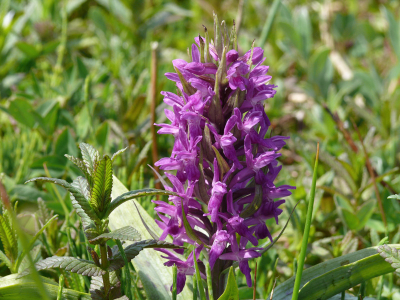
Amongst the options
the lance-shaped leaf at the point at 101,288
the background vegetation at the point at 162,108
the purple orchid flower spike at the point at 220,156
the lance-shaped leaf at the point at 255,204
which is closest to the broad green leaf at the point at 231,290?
the purple orchid flower spike at the point at 220,156

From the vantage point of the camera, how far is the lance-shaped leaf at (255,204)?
4.58 ft

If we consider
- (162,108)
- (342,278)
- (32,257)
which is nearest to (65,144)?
(162,108)

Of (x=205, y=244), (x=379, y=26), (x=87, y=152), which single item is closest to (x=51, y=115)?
(x=87, y=152)

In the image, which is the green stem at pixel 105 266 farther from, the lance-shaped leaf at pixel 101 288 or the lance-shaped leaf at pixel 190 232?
the lance-shaped leaf at pixel 190 232

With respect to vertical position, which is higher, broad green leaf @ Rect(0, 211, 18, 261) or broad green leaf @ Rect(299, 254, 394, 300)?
broad green leaf @ Rect(0, 211, 18, 261)

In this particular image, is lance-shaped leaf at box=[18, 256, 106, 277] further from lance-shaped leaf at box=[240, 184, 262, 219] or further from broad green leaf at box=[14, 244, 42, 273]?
lance-shaped leaf at box=[240, 184, 262, 219]

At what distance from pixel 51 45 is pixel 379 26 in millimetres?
4279

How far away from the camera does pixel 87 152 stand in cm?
138

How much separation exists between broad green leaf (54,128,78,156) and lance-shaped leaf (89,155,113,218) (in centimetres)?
148

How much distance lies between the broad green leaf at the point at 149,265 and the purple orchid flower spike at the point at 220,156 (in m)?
0.13

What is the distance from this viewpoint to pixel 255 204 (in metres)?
1.41

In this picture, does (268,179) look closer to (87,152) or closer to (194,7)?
(87,152)

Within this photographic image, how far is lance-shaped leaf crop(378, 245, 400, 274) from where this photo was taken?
4.28ft

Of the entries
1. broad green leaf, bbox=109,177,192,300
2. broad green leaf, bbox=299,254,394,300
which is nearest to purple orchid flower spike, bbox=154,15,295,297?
broad green leaf, bbox=109,177,192,300
